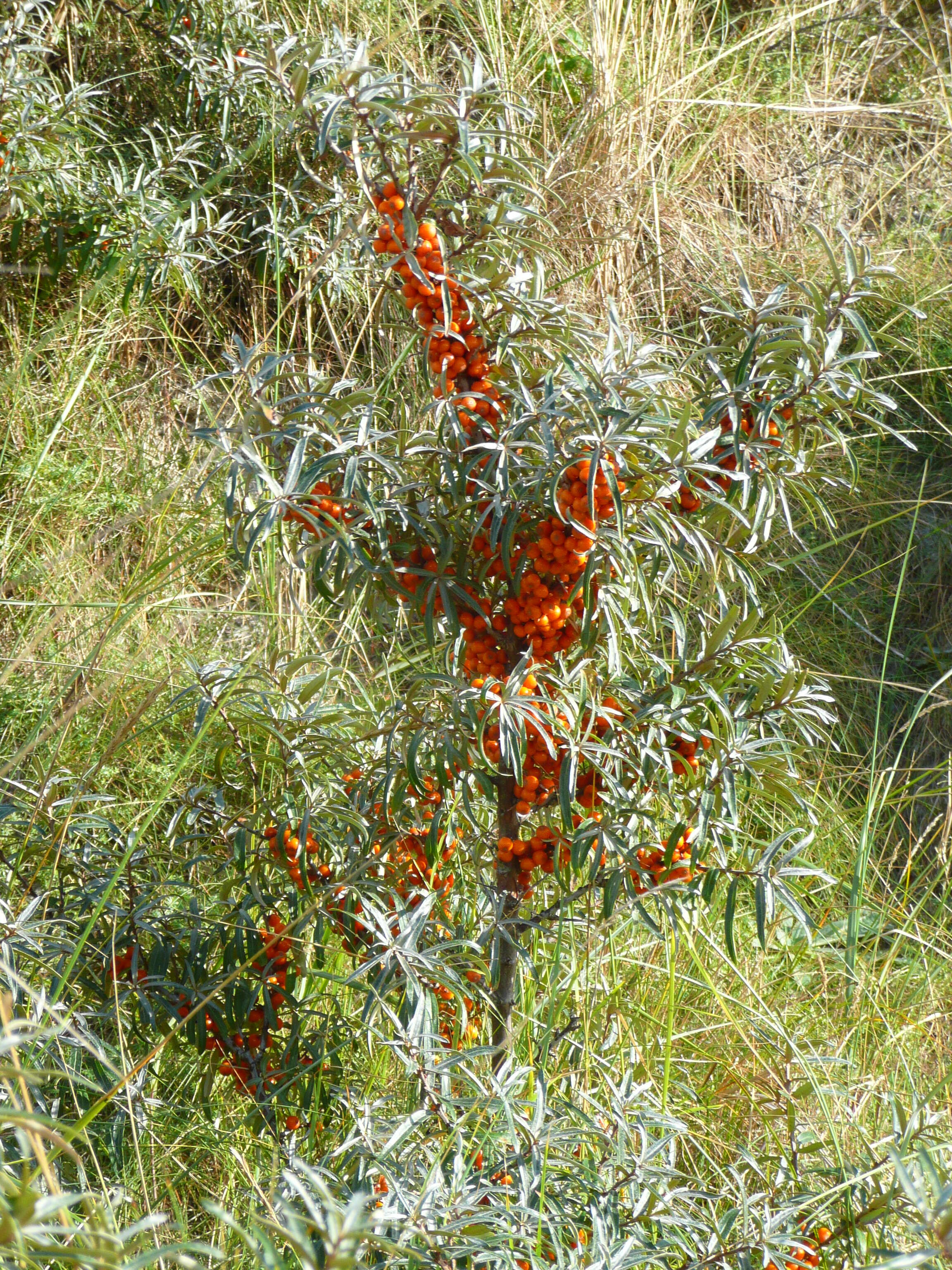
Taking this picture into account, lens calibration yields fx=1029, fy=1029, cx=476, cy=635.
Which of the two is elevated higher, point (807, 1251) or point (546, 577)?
point (546, 577)

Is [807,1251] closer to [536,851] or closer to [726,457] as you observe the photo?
[536,851]

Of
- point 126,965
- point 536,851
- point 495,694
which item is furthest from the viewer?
point 126,965

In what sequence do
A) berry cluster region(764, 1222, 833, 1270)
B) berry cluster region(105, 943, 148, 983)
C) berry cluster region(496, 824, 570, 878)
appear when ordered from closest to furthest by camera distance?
berry cluster region(764, 1222, 833, 1270), berry cluster region(496, 824, 570, 878), berry cluster region(105, 943, 148, 983)

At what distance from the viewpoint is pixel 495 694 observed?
3.54 ft

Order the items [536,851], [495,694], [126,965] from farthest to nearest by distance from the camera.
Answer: [126,965], [536,851], [495,694]

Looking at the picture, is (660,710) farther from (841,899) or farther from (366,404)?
(841,899)

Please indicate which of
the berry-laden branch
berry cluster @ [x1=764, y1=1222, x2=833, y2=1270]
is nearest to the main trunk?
the berry-laden branch

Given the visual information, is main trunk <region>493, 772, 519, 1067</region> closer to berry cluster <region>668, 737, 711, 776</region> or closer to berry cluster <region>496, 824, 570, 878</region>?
berry cluster <region>496, 824, 570, 878</region>

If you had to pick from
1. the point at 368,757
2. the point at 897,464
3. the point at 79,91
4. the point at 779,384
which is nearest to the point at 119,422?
the point at 79,91

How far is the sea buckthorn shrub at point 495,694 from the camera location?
3.46ft

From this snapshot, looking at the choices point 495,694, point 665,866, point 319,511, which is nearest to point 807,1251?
point 665,866

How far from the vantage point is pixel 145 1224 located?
1.68 feet

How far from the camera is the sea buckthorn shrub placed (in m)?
1.06

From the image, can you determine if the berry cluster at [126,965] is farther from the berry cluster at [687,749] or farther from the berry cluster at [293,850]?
the berry cluster at [687,749]
